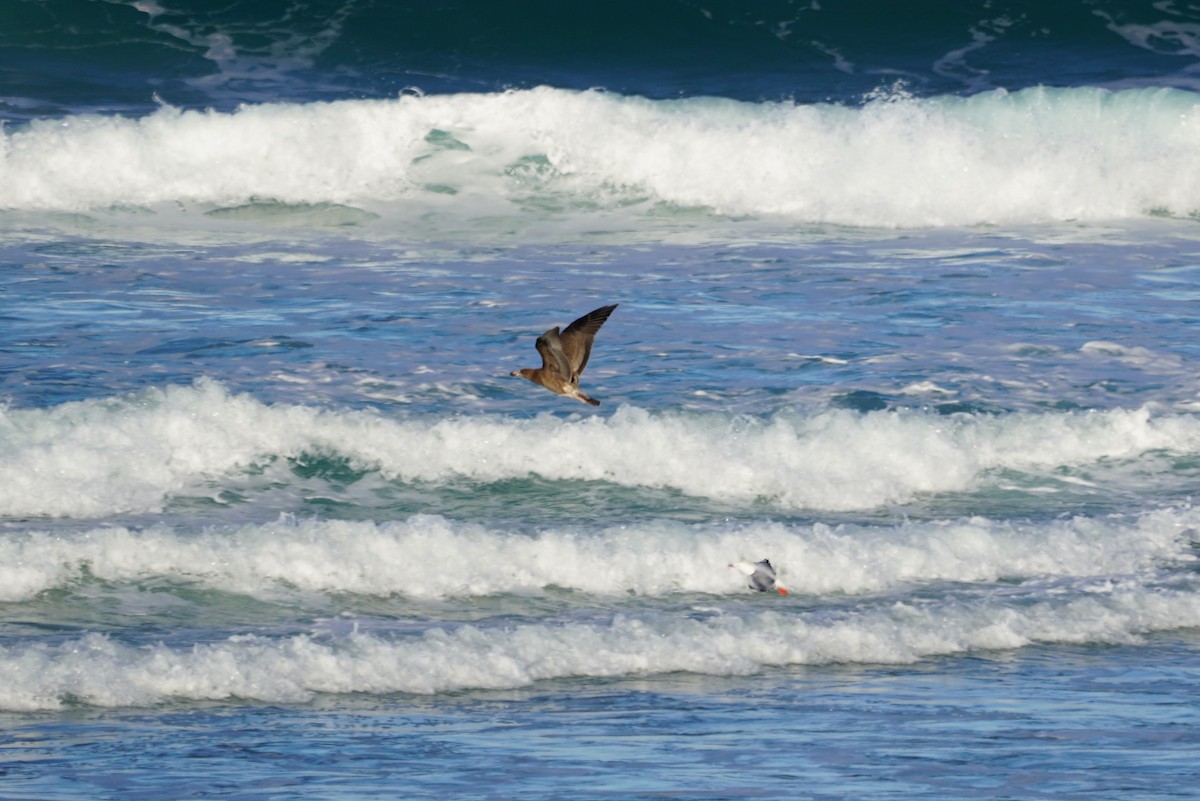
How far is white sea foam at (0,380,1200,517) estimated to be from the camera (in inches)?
395

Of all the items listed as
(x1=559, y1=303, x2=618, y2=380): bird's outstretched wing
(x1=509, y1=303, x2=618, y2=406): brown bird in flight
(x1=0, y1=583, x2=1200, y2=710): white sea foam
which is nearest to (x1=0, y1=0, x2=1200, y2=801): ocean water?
(x1=0, y1=583, x2=1200, y2=710): white sea foam

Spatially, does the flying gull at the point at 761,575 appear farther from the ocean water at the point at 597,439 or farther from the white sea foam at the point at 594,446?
the white sea foam at the point at 594,446

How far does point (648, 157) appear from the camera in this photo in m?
19.4

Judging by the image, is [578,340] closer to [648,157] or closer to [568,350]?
[568,350]

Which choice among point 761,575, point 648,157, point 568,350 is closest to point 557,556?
point 761,575

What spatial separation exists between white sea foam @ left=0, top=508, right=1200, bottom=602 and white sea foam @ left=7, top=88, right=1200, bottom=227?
8932 mm

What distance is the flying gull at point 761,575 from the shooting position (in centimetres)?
848

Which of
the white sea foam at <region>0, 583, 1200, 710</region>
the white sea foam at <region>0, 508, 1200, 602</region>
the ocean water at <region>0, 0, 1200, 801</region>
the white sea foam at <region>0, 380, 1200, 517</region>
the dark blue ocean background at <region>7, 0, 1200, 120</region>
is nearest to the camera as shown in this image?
the ocean water at <region>0, 0, 1200, 801</region>

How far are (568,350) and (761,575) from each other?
58.3 inches

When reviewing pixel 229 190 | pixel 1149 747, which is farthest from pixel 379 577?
pixel 229 190

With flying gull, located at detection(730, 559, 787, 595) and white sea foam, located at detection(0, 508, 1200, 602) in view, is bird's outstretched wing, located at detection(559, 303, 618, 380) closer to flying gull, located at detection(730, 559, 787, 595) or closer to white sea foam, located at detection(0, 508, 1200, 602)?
white sea foam, located at detection(0, 508, 1200, 602)

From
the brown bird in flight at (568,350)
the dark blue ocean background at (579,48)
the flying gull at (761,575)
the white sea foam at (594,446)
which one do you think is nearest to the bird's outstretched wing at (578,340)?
the brown bird in flight at (568,350)

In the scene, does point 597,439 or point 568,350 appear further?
point 597,439

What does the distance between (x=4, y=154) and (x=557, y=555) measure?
11.4 m
